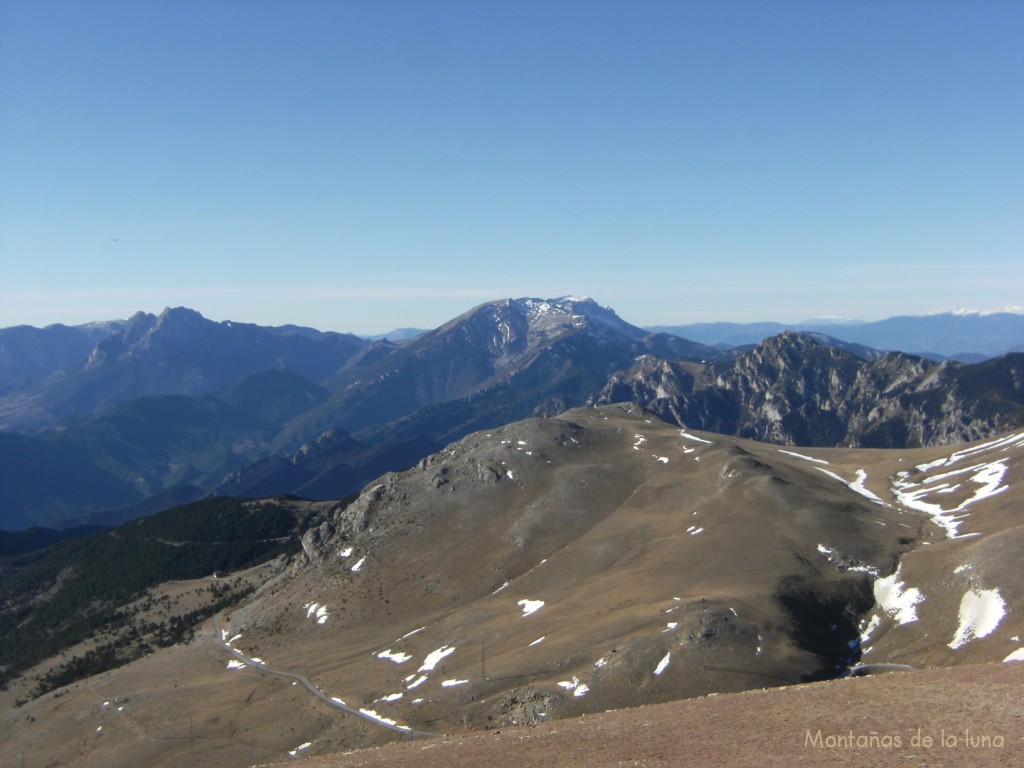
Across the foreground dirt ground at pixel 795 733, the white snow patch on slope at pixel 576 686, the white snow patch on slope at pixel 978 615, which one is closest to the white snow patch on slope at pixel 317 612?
the white snow patch on slope at pixel 576 686

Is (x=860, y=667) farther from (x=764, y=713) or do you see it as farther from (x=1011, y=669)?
(x=764, y=713)

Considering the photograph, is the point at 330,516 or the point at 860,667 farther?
the point at 330,516

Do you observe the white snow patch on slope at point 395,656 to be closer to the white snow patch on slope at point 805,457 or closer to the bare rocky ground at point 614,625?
the bare rocky ground at point 614,625

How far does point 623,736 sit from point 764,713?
8.99 meters

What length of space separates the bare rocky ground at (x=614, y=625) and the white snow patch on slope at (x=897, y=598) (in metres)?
0.32

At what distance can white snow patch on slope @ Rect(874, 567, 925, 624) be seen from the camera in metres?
93.8

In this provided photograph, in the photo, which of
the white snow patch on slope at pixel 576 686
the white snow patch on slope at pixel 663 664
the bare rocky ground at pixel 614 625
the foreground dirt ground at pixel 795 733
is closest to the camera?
the foreground dirt ground at pixel 795 733

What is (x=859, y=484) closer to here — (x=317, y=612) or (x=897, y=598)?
(x=897, y=598)

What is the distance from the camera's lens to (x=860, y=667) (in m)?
85.4

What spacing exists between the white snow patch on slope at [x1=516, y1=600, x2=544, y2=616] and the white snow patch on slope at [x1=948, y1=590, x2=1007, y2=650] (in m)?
55.9

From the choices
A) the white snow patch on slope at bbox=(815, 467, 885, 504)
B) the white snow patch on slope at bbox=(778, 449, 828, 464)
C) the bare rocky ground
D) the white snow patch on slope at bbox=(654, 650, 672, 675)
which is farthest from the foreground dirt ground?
the white snow patch on slope at bbox=(778, 449, 828, 464)

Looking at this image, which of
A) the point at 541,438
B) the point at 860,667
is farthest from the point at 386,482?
the point at 860,667

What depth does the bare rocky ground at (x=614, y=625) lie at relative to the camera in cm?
4822

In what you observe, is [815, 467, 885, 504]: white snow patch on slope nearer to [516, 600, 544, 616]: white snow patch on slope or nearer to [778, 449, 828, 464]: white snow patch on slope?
[778, 449, 828, 464]: white snow patch on slope
